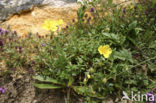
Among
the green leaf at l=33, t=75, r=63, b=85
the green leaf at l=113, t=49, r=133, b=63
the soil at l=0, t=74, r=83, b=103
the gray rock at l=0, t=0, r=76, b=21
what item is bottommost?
the soil at l=0, t=74, r=83, b=103

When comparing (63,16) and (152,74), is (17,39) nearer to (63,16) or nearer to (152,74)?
(63,16)

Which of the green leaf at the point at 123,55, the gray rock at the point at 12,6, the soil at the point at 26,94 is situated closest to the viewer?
the soil at the point at 26,94

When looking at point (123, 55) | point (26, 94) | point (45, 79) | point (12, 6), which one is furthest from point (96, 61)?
point (12, 6)

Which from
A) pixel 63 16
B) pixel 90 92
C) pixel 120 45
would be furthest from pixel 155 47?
pixel 63 16

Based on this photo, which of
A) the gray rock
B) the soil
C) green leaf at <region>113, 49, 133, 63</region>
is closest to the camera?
the soil

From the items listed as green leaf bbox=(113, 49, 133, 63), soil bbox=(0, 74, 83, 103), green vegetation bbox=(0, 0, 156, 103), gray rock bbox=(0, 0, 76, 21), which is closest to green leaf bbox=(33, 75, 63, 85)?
green vegetation bbox=(0, 0, 156, 103)

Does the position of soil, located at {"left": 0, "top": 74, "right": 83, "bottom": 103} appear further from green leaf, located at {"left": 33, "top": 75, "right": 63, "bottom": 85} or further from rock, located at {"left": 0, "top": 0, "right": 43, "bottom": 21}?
rock, located at {"left": 0, "top": 0, "right": 43, "bottom": 21}

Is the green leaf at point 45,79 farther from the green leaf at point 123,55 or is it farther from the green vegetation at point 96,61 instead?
the green leaf at point 123,55

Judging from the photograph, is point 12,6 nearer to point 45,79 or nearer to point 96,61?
point 45,79

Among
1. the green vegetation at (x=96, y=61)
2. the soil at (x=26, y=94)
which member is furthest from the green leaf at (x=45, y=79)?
the soil at (x=26, y=94)
